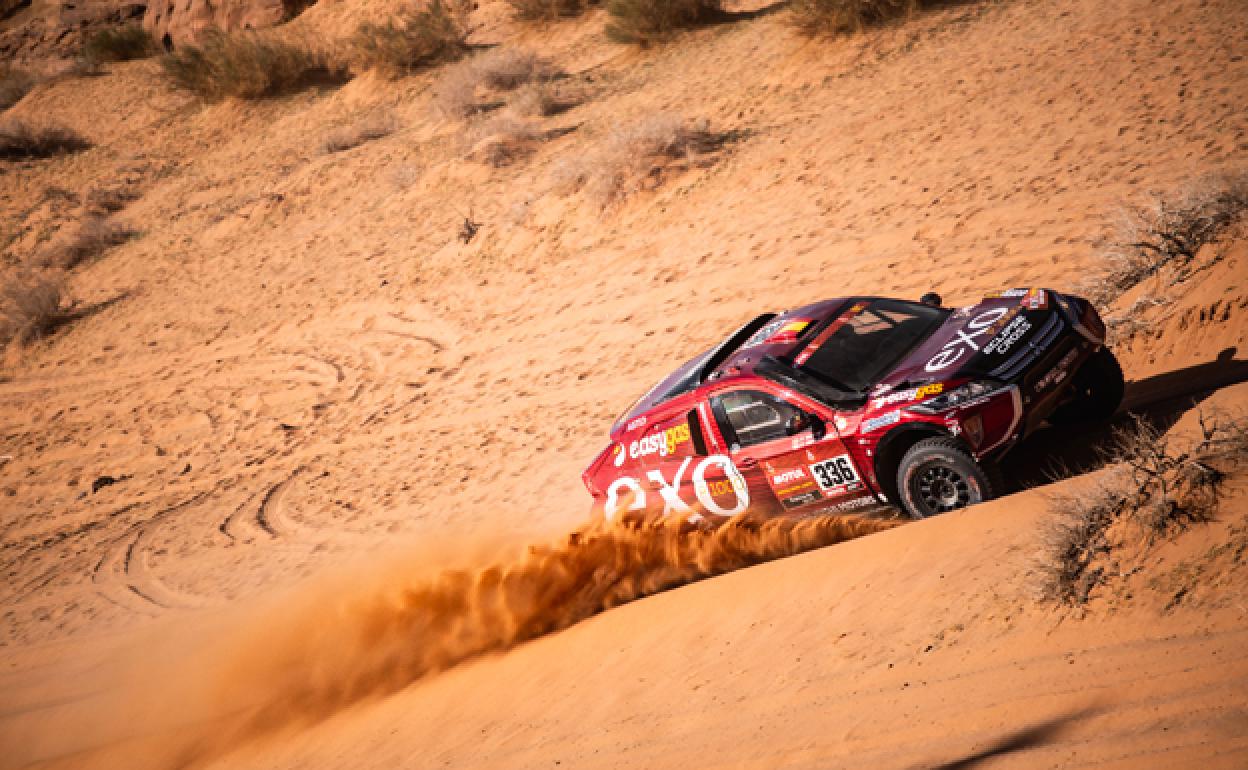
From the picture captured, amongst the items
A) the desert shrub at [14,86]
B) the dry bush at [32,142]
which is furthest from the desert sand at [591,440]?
the desert shrub at [14,86]

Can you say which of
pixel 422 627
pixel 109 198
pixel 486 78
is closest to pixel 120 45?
pixel 109 198

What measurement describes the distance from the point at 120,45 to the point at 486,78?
66.2 ft

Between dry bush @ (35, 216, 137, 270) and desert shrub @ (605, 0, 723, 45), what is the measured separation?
43.4ft

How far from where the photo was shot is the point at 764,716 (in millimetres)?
5258

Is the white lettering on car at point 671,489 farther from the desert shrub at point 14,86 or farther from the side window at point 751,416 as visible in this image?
the desert shrub at point 14,86

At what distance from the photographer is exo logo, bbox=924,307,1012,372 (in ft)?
22.1

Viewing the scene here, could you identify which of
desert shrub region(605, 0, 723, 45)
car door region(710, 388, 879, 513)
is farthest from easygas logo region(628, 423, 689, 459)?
desert shrub region(605, 0, 723, 45)

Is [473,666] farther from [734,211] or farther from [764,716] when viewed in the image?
[734,211]

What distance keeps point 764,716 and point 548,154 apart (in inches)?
640

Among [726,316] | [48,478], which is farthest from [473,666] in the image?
[48,478]

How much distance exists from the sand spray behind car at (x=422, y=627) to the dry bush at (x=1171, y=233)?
13.2 ft

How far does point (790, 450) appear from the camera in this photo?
7.24 metres

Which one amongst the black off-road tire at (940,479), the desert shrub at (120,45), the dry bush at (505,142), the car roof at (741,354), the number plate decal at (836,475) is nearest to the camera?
the black off-road tire at (940,479)

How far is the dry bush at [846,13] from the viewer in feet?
60.3
